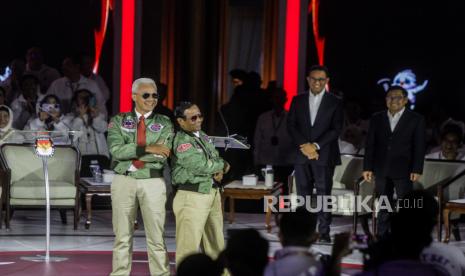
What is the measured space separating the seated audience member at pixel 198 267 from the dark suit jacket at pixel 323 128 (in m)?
5.76

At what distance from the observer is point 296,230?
4.79m

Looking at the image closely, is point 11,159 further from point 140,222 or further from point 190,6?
point 190,6

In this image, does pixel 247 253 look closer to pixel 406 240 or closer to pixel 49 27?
pixel 406 240

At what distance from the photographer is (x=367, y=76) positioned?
53.9 feet

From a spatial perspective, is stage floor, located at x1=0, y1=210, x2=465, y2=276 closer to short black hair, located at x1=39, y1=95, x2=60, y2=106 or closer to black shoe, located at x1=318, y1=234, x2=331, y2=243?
black shoe, located at x1=318, y1=234, x2=331, y2=243

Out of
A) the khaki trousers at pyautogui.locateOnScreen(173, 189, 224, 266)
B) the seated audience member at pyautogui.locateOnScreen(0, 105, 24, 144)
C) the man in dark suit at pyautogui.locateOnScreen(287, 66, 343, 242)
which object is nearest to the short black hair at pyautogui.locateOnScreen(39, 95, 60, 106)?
the seated audience member at pyautogui.locateOnScreen(0, 105, 24, 144)

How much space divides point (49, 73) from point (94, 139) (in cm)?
156

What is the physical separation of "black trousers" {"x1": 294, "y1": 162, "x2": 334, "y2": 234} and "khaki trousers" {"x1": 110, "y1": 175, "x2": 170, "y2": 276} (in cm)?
263

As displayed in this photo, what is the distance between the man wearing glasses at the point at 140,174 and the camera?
7215 millimetres

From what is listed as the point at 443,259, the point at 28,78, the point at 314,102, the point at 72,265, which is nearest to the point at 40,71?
the point at 28,78

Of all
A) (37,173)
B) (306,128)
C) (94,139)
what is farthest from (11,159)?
(306,128)

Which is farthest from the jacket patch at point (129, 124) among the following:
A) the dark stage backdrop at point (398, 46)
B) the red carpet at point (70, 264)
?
the dark stage backdrop at point (398, 46)

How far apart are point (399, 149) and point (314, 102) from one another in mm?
930

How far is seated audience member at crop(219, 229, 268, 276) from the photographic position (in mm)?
4406
